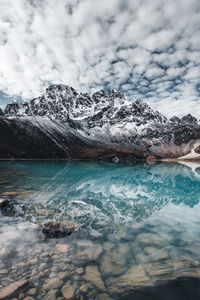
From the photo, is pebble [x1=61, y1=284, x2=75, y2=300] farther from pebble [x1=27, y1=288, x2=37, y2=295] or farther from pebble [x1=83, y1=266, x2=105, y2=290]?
pebble [x1=27, y1=288, x2=37, y2=295]

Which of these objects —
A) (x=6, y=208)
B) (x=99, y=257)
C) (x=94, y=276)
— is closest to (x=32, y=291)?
(x=94, y=276)

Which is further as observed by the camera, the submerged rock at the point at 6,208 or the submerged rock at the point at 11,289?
the submerged rock at the point at 6,208

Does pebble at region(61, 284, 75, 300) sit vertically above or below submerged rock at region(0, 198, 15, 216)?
above

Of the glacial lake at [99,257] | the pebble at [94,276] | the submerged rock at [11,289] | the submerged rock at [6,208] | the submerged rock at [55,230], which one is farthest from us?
the submerged rock at [6,208]

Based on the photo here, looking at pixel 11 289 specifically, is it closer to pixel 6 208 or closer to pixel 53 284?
pixel 53 284

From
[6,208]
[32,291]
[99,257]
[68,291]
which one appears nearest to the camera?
[32,291]

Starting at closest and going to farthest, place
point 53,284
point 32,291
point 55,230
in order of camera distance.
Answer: point 32,291, point 53,284, point 55,230

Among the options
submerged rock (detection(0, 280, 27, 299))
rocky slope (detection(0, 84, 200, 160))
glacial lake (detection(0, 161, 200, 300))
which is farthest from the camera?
rocky slope (detection(0, 84, 200, 160))

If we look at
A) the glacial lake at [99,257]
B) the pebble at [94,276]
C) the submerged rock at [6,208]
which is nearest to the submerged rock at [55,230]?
the glacial lake at [99,257]

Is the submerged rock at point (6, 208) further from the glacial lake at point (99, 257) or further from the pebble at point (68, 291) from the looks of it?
the pebble at point (68, 291)

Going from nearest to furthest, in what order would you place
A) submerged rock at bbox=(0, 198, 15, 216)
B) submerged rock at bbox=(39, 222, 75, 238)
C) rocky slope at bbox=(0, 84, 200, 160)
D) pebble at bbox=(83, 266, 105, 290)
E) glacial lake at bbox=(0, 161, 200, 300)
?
glacial lake at bbox=(0, 161, 200, 300), pebble at bbox=(83, 266, 105, 290), submerged rock at bbox=(39, 222, 75, 238), submerged rock at bbox=(0, 198, 15, 216), rocky slope at bbox=(0, 84, 200, 160)

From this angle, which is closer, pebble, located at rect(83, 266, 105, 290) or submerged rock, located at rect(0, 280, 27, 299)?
submerged rock, located at rect(0, 280, 27, 299)

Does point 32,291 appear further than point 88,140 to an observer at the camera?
No

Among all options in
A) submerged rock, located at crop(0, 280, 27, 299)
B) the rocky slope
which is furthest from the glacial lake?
the rocky slope
